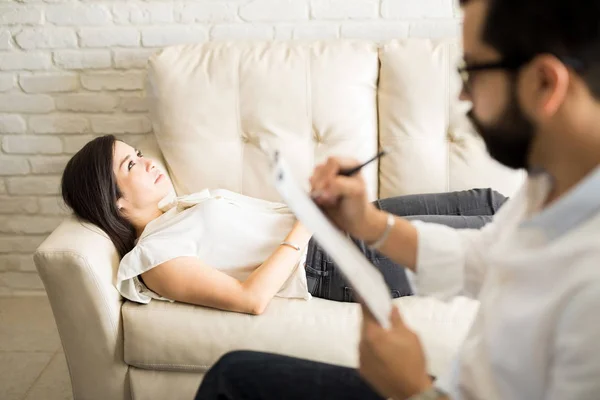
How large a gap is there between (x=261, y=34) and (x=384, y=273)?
1.02 meters

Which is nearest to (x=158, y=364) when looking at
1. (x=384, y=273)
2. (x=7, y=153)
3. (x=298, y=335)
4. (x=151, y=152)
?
(x=298, y=335)

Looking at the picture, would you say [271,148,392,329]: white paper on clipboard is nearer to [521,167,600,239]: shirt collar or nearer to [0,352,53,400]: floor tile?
[521,167,600,239]: shirt collar

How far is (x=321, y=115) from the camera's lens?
1.87 metres

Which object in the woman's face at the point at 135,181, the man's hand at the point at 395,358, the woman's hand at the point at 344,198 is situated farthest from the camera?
the woman's face at the point at 135,181

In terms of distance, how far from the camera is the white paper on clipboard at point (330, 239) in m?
0.69

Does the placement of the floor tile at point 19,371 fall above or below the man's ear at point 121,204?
below

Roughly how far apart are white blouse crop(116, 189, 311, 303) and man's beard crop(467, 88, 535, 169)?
84 cm

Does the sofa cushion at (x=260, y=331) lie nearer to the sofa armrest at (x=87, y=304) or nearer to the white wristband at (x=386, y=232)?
the sofa armrest at (x=87, y=304)

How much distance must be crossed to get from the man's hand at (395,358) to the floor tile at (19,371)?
1484 mm

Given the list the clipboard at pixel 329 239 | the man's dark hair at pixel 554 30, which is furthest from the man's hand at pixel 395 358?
the man's dark hair at pixel 554 30

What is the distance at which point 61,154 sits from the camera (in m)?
2.27

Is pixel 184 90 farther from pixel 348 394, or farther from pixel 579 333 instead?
pixel 579 333

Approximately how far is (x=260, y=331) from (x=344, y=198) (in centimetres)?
63

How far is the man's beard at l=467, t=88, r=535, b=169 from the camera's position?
28.5 inches
